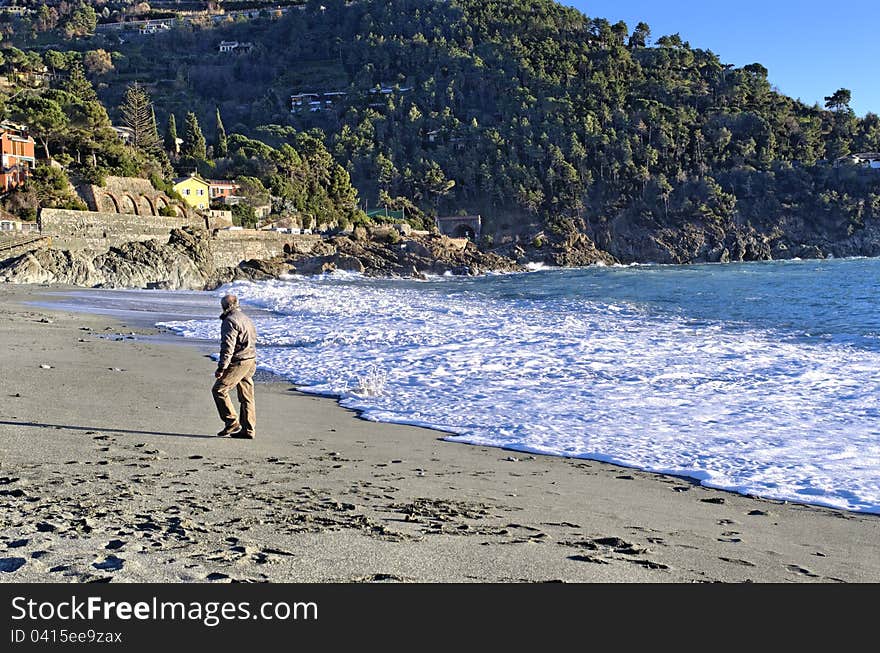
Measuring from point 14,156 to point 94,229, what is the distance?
9.25 meters

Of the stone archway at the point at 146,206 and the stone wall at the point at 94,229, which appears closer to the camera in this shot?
the stone wall at the point at 94,229

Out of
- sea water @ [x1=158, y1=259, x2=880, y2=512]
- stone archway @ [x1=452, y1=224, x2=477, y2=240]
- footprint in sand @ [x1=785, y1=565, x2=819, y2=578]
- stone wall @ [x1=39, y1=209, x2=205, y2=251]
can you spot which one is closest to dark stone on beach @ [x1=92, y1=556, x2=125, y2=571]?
footprint in sand @ [x1=785, y1=565, x2=819, y2=578]

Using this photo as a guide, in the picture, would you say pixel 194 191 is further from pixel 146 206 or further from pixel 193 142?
pixel 193 142

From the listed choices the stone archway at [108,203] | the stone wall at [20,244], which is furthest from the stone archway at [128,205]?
the stone wall at [20,244]

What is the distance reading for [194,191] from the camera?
212ft

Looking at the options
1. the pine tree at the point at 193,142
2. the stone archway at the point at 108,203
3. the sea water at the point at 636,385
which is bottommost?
the sea water at the point at 636,385

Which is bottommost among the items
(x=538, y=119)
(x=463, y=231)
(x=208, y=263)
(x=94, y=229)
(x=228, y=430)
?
(x=228, y=430)

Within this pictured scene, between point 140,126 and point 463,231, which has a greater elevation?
point 140,126

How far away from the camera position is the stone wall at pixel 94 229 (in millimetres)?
41188

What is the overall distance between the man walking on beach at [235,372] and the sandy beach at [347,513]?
0.73ft

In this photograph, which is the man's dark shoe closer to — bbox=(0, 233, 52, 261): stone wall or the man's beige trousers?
the man's beige trousers

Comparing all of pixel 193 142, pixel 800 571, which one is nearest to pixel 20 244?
pixel 800 571

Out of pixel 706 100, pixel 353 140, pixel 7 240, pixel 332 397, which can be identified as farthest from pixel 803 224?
pixel 332 397

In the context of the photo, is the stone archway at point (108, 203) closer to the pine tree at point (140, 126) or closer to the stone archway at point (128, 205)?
the stone archway at point (128, 205)
